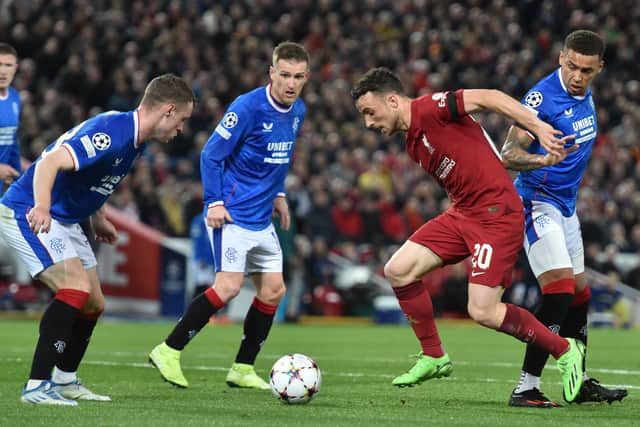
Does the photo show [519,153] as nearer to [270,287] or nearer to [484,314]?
[484,314]

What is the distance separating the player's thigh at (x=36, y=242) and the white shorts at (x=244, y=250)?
A: 5.23 feet

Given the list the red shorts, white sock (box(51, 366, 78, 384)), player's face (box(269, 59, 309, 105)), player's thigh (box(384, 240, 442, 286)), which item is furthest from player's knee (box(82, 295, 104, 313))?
the red shorts

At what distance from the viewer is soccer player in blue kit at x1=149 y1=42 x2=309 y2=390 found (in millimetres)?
9281

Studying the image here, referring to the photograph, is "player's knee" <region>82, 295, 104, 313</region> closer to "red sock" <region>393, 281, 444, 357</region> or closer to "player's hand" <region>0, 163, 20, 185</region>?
"red sock" <region>393, 281, 444, 357</region>

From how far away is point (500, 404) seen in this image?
8.23 m

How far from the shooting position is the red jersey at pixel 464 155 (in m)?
7.94

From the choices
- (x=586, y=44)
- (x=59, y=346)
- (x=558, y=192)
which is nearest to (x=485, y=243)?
(x=558, y=192)

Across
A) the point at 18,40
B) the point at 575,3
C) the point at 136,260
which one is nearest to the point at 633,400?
the point at 136,260

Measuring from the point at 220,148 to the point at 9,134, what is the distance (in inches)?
111

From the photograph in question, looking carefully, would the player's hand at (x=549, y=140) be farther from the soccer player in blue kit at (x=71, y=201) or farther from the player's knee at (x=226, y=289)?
the player's knee at (x=226, y=289)

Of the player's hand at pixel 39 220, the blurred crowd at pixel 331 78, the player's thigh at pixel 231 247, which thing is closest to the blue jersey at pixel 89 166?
the player's hand at pixel 39 220

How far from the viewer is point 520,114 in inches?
292

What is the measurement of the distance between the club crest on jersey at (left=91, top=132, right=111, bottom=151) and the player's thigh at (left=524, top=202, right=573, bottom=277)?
3.04m

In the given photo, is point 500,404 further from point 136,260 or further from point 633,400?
point 136,260
